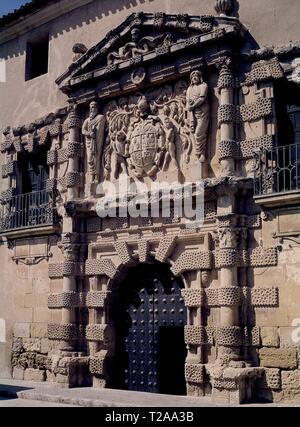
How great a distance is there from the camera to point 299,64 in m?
9.53

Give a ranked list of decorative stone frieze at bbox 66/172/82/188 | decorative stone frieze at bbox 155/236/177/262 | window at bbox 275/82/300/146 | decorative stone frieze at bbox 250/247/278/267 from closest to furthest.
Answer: decorative stone frieze at bbox 250/247/278/267, window at bbox 275/82/300/146, decorative stone frieze at bbox 155/236/177/262, decorative stone frieze at bbox 66/172/82/188

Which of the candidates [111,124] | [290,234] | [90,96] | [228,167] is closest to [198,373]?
[290,234]

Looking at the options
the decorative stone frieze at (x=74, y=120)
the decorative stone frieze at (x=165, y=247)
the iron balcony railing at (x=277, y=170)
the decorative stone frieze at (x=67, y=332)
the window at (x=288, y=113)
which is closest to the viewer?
the iron balcony railing at (x=277, y=170)


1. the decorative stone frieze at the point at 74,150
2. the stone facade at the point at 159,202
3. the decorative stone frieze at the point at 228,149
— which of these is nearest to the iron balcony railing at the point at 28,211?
the stone facade at the point at 159,202

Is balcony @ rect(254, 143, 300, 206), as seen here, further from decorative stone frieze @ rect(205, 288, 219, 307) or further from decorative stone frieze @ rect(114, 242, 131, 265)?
decorative stone frieze @ rect(114, 242, 131, 265)

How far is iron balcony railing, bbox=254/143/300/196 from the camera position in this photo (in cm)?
938

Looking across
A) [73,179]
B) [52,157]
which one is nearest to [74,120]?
[52,157]

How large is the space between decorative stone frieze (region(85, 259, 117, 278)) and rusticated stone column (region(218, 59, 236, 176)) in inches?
110

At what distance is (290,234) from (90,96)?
515 centimetres

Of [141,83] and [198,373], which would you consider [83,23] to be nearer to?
[141,83]

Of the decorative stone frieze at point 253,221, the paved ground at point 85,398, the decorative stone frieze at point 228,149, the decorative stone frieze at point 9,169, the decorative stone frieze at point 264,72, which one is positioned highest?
the decorative stone frieze at point 264,72

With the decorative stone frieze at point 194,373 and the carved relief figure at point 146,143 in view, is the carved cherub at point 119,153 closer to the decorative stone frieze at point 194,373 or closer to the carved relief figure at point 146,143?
the carved relief figure at point 146,143

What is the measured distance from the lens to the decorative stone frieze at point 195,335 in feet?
32.2

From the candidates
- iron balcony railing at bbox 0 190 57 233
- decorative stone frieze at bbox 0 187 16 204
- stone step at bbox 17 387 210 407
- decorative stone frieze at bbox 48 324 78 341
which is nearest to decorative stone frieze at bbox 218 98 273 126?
iron balcony railing at bbox 0 190 57 233
